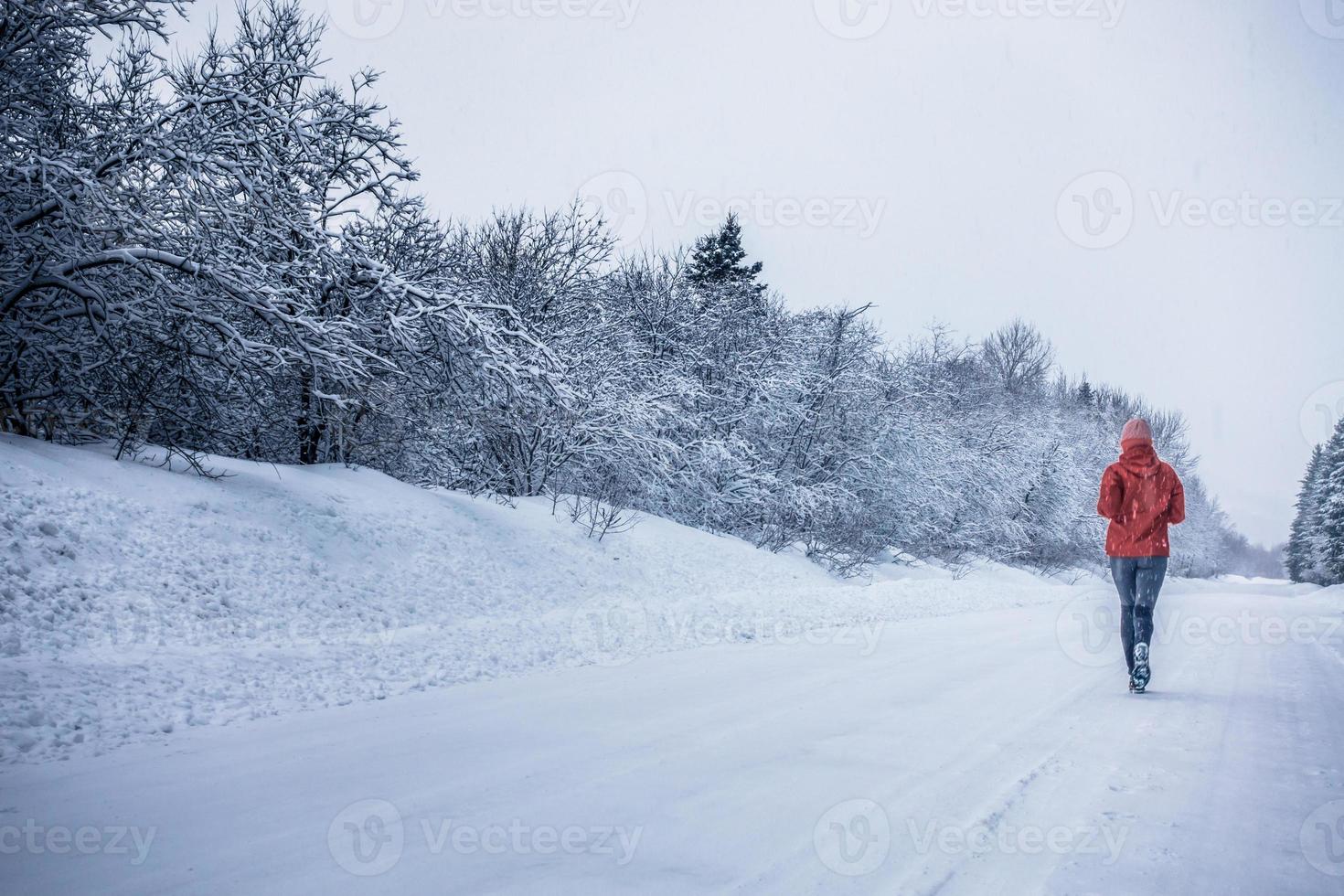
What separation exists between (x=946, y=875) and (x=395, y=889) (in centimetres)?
179

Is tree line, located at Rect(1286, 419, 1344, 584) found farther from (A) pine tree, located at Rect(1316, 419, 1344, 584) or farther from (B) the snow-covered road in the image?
(B) the snow-covered road

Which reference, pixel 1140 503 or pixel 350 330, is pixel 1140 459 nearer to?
pixel 1140 503

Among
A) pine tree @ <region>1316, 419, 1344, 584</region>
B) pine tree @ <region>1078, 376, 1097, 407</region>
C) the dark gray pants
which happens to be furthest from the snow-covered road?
pine tree @ <region>1078, 376, 1097, 407</region>

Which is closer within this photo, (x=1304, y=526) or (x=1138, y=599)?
(x=1138, y=599)

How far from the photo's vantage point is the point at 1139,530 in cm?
631

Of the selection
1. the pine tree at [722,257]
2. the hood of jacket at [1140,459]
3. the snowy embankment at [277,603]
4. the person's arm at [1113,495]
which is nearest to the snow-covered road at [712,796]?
the snowy embankment at [277,603]

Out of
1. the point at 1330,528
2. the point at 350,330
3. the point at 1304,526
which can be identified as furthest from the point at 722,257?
the point at 1304,526

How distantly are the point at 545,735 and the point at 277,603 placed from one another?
436cm

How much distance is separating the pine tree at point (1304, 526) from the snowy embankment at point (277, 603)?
6569 cm

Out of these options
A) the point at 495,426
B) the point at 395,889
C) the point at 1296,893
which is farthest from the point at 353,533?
the point at 1296,893

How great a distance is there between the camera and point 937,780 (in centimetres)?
362

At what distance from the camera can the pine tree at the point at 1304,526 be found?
2444 inches

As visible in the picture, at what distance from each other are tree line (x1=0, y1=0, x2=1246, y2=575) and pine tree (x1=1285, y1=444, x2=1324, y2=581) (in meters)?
54.6

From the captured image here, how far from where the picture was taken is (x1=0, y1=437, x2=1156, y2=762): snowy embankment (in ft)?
16.4
